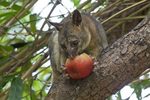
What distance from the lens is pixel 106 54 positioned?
1835 mm

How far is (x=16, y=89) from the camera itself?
2.04m

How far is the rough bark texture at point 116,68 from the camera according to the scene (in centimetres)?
175

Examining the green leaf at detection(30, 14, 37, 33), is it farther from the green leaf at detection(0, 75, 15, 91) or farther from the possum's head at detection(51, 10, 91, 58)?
the green leaf at detection(0, 75, 15, 91)

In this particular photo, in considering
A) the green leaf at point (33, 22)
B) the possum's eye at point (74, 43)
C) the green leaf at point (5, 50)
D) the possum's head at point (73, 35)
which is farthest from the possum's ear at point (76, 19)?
the green leaf at point (5, 50)

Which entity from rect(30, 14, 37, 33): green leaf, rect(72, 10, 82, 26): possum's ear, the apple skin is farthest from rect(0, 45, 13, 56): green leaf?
the apple skin

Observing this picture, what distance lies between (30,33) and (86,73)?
2.43ft

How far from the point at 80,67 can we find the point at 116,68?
150 mm

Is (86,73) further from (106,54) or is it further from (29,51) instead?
(29,51)

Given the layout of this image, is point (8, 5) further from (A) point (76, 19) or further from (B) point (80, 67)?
(B) point (80, 67)

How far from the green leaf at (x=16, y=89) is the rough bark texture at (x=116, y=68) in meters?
0.24

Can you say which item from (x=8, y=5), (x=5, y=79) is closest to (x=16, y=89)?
(x=5, y=79)

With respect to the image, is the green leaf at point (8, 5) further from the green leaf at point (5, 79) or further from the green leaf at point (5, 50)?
the green leaf at point (5, 79)

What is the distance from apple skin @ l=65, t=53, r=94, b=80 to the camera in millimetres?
1811

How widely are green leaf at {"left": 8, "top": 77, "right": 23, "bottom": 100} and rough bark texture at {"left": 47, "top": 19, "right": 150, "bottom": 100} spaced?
238 mm
